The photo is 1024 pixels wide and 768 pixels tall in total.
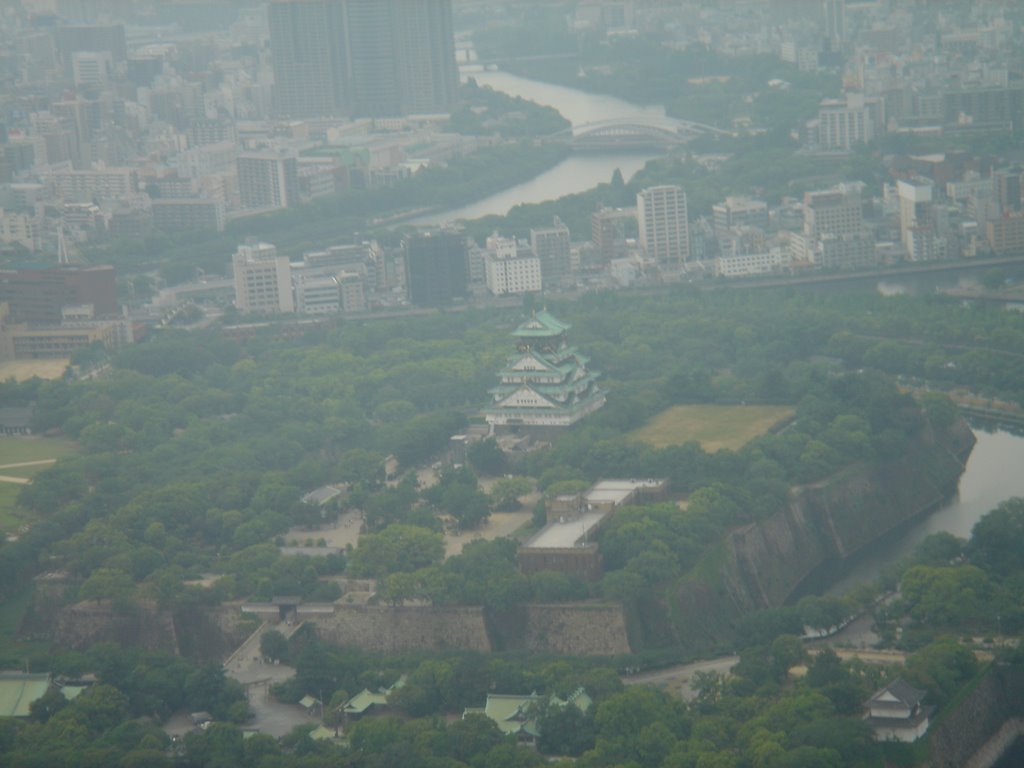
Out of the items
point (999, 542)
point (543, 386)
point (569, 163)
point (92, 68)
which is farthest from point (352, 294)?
point (92, 68)

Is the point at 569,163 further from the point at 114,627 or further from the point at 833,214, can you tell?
the point at 114,627

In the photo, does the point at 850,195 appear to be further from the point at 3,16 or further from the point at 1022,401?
the point at 3,16

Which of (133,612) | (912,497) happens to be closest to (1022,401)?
(912,497)

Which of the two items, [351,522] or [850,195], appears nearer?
[351,522]

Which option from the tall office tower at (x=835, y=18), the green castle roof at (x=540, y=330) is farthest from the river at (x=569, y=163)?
the green castle roof at (x=540, y=330)

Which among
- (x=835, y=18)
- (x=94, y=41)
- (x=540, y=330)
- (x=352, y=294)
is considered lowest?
(x=352, y=294)

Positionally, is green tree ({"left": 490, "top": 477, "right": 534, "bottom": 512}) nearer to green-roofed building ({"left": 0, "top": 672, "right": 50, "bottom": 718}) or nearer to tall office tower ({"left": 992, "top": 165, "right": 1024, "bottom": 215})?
green-roofed building ({"left": 0, "top": 672, "right": 50, "bottom": 718})
